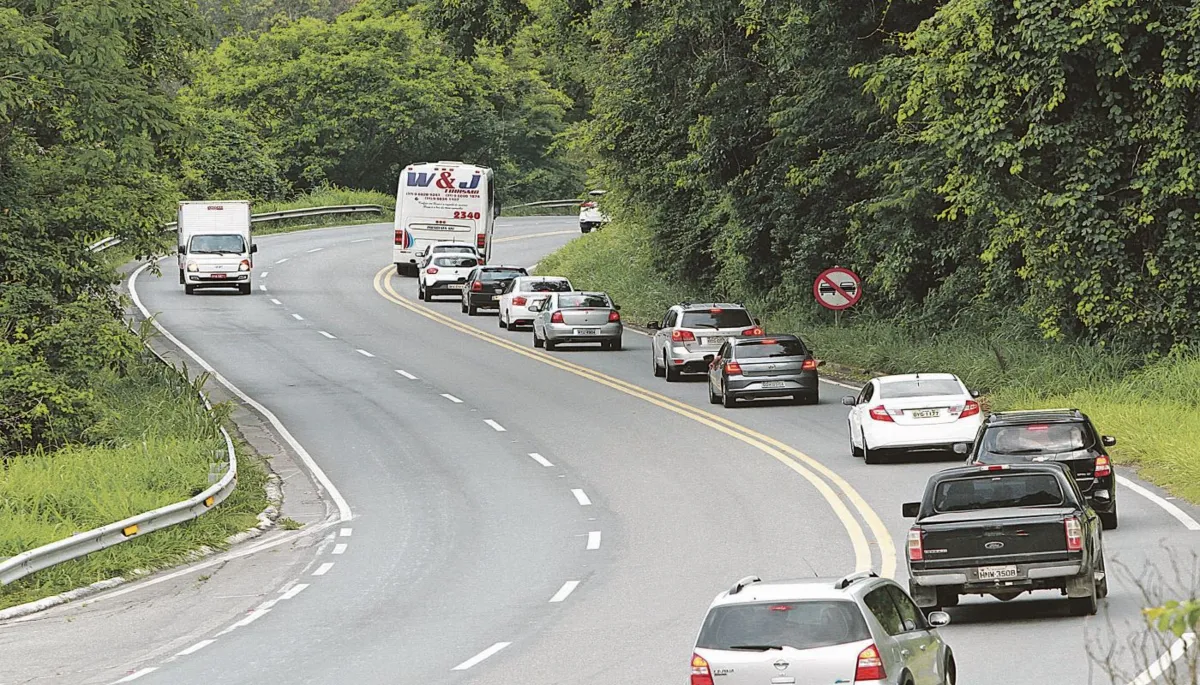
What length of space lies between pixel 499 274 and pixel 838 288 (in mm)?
17937

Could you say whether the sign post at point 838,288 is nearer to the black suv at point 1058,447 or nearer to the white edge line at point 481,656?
the black suv at point 1058,447

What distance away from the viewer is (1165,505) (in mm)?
21734

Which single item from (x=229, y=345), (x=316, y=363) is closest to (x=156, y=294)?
(x=229, y=345)

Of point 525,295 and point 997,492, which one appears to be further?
point 525,295

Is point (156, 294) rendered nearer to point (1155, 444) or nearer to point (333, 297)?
point (333, 297)

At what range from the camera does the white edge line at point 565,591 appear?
1783 cm

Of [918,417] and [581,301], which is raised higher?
[918,417]

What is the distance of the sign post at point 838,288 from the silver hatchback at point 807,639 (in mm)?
26960

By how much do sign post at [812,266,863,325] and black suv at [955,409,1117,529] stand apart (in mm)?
17229

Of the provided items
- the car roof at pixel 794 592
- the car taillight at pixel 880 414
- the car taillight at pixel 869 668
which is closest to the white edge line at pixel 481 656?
the car roof at pixel 794 592

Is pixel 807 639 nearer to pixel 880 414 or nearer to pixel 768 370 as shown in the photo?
pixel 880 414

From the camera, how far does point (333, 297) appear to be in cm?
5772

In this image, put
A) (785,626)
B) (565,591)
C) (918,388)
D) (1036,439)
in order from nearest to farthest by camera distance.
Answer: (785,626)
(565,591)
(1036,439)
(918,388)

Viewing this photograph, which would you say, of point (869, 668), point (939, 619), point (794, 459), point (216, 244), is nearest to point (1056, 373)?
point (794, 459)
